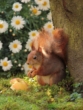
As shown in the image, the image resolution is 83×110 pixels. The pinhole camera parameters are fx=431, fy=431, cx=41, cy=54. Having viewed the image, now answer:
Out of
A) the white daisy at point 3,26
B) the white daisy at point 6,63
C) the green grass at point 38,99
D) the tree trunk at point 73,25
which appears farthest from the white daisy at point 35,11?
the green grass at point 38,99

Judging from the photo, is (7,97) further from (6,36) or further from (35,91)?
(6,36)

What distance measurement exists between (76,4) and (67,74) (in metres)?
0.78

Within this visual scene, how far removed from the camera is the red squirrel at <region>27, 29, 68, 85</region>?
14.2ft

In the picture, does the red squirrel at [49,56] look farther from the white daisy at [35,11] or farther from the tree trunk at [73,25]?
the white daisy at [35,11]

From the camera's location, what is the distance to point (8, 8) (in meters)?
5.68

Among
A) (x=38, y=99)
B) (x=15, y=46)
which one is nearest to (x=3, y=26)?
(x=15, y=46)

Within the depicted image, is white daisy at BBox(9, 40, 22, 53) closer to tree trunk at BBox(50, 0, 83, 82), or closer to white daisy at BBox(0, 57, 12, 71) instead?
white daisy at BBox(0, 57, 12, 71)

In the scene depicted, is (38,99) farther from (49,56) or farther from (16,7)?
(16,7)

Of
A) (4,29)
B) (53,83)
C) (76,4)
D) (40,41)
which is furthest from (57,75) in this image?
(4,29)

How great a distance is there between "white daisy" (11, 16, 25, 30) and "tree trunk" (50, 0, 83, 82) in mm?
1053

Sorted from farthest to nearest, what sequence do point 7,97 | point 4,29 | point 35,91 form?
point 4,29
point 35,91
point 7,97

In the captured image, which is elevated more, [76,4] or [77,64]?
[76,4]

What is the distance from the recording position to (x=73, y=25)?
4.31 metres

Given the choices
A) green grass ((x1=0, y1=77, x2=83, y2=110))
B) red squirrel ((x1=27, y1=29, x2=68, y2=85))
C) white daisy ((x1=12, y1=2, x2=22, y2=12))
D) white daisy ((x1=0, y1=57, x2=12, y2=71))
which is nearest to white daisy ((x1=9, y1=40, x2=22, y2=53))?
white daisy ((x1=0, y1=57, x2=12, y2=71))
